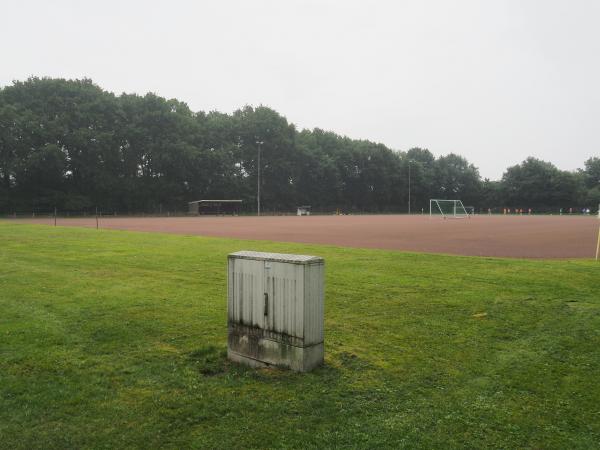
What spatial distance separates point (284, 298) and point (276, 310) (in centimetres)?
17

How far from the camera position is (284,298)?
501 cm

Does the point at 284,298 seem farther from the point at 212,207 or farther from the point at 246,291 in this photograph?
the point at 212,207

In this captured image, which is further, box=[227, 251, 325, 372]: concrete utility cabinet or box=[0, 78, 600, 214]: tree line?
box=[0, 78, 600, 214]: tree line

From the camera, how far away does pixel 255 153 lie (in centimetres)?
9006

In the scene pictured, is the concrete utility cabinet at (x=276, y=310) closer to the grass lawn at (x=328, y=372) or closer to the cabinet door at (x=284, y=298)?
the cabinet door at (x=284, y=298)

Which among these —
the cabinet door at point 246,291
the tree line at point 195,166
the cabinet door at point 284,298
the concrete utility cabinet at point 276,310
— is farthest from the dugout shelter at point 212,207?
the cabinet door at point 284,298

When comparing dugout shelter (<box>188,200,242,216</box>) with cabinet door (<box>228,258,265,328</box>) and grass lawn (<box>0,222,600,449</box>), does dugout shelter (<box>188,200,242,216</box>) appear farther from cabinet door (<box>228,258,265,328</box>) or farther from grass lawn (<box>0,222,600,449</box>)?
cabinet door (<box>228,258,265,328</box>)

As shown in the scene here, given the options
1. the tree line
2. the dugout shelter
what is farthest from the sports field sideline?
the dugout shelter

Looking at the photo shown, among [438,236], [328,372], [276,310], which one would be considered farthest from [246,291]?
[438,236]

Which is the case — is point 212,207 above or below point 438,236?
above

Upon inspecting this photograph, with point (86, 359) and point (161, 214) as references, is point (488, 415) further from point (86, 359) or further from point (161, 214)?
point (161, 214)

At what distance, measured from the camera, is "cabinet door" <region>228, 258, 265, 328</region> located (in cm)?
521

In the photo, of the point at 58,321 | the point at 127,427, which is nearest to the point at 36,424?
the point at 127,427

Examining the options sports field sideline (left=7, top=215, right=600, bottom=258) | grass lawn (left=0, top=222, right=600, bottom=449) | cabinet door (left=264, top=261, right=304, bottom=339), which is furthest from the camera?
sports field sideline (left=7, top=215, right=600, bottom=258)
